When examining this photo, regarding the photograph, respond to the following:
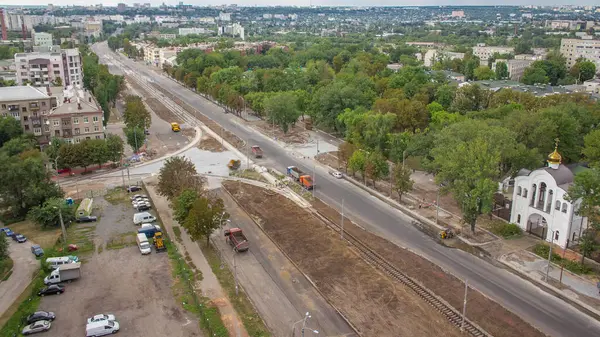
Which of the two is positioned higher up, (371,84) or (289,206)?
(371,84)

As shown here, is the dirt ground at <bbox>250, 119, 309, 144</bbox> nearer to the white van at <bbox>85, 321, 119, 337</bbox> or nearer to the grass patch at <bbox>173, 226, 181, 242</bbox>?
the grass patch at <bbox>173, 226, 181, 242</bbox>

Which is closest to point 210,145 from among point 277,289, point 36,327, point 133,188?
point 133,188

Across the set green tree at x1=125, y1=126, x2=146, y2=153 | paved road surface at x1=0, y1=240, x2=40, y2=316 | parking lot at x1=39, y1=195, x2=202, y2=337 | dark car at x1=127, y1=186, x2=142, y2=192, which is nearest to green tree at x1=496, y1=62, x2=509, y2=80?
green tree at x1=125, y1=126, x2=146, y2=153

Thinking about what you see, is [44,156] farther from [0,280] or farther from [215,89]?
[215,89]

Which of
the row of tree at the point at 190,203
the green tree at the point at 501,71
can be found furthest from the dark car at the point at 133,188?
the green tree at the point at 501,71

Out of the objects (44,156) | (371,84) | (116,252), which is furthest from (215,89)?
(116,252)
